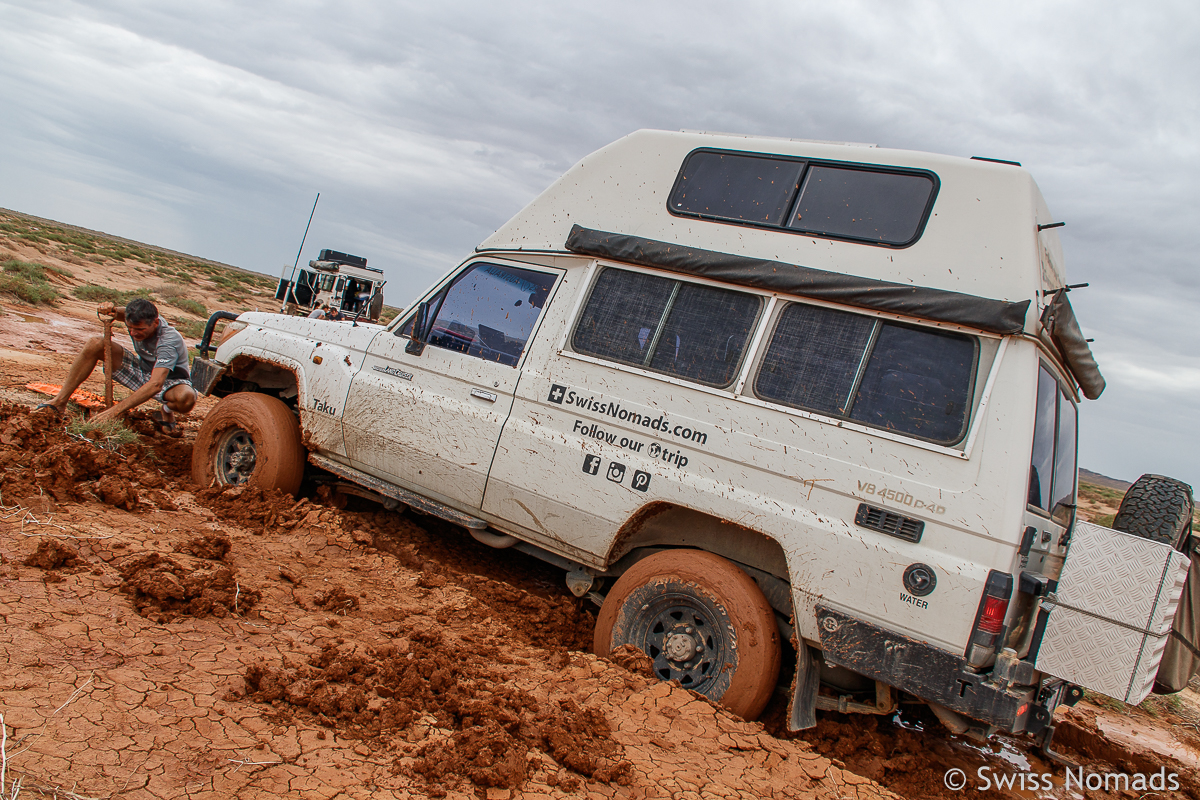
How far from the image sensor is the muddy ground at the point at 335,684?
102 inches

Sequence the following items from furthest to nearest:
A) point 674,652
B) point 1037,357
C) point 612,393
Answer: point 612,393
point 674,652
point 1037,357

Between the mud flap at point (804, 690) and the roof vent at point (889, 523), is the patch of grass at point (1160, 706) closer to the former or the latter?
the mud flap at point (804, 690)

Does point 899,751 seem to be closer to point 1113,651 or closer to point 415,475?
point 1113,651

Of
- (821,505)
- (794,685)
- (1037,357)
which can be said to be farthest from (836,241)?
A: (794,685)

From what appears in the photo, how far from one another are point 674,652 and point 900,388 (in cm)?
169

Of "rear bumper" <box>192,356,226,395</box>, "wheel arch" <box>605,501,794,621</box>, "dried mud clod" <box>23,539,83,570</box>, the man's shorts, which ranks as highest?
"wheel arch" <box>605,501,794,621</box>

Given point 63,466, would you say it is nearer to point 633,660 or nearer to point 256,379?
point 256,379

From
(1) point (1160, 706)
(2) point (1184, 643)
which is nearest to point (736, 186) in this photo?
(2) point (1184, 643)

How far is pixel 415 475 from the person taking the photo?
15.8 feet

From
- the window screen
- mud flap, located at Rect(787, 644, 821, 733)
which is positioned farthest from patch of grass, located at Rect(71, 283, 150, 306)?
the window screen

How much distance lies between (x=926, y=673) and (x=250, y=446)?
472cm

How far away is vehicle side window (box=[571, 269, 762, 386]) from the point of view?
3918 mm

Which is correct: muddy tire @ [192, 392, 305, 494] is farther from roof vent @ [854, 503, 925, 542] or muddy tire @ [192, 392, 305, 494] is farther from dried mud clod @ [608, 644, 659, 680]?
roof vent @ [854, 503, 925, 542]

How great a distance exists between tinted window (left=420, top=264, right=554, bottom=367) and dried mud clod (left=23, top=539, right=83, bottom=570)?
2238 mm
